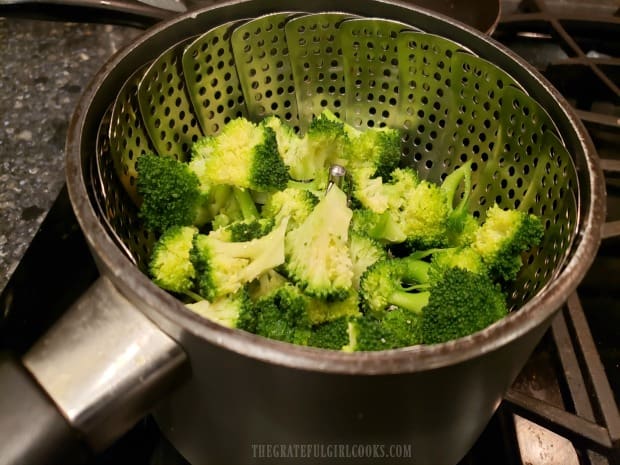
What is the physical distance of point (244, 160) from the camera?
807mm

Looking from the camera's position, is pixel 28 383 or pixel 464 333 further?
pixel 464 333

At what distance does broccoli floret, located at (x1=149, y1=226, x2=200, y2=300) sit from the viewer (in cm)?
73

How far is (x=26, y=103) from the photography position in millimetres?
1015

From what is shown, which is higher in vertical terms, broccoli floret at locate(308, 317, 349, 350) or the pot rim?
the pot rim

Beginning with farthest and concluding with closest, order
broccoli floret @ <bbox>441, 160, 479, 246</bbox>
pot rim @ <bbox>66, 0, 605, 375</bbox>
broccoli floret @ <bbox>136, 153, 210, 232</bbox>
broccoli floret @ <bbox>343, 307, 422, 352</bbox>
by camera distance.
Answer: broccoli floret @ <bbox>441, 160, 479, 246</bbox>
broccoli floret @ <bbox>136, 153, 210, 232</bbox>
broccoli floret @ <bbox>343, 307, 422, 352</bbox>
pot rim @ <bbox>66, 0, 605, 375</bbox>

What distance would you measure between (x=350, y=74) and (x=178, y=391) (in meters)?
0.57

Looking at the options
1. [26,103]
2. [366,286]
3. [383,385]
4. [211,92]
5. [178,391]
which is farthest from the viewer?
[26,103]

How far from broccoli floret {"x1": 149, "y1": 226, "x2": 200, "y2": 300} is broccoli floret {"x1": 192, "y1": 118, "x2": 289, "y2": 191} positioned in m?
0.10

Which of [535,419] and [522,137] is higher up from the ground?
[522,137]

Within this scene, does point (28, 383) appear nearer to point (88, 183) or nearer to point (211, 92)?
point (88, 183)

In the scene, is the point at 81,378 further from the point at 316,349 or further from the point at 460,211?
the point at 460,211

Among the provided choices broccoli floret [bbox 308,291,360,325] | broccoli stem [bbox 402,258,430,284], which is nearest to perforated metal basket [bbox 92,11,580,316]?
broccoli stem [bbox 402,258,430,284]

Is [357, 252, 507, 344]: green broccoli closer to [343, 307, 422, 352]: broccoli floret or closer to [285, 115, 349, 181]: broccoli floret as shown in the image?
[343, 307, 422, 352]: broccoli floret

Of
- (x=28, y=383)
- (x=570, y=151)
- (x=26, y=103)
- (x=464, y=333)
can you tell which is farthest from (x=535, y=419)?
(x=26, y=103)
